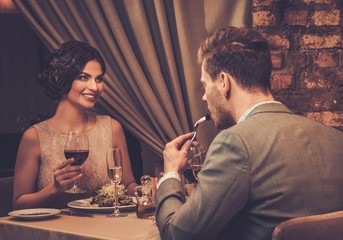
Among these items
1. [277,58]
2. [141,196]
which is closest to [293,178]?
[141,196]

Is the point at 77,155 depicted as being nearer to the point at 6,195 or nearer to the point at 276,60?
the point at 6,195

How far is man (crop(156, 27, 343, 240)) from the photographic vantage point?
1.49m

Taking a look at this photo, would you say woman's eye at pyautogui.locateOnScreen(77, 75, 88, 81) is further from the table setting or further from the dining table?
the dining table

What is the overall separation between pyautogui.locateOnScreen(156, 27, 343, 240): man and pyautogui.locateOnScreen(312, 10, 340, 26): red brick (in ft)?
4.28

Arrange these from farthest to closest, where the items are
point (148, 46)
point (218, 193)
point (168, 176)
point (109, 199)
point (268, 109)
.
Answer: point (148, 46), point (109, 199), point (168, 176), point (268, 109), point (218, 193)

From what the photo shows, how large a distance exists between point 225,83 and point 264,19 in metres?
1.27

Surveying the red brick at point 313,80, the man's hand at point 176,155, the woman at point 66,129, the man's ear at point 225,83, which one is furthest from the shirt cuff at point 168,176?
the red brick at point 313,80

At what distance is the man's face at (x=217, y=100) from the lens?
5.74 ft

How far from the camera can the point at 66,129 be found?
3014 mm

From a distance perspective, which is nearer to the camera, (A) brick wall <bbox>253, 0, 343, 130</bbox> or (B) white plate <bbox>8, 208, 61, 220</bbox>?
(B) white plate <bbox>8, 208, 61, 220</bbox>

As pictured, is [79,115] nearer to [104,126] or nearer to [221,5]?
[104,126]

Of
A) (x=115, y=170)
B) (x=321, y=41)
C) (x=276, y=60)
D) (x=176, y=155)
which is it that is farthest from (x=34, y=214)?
(x=321, y=41)

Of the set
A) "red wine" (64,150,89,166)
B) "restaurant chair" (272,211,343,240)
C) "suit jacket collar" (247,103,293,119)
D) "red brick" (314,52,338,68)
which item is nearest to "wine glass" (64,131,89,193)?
"red wine" (64,150,89,166)

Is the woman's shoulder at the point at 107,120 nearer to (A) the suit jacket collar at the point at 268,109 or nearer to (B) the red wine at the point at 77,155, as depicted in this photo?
(B) the red wine at the point at 77,155
